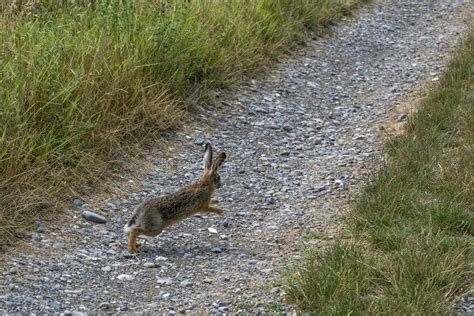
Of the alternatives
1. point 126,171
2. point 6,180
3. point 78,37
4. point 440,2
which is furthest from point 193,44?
point 440,2

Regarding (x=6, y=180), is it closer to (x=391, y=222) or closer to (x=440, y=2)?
(x=391, y=222)

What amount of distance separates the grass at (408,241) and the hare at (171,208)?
38.5 inches

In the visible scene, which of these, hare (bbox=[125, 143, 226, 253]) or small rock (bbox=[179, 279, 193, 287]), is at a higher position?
hare (bbox=[125, 143, 226, 253])

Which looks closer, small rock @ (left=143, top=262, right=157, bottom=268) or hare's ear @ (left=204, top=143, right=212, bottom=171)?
small rock @ (left=143, top=262, right=157, bottom=268)

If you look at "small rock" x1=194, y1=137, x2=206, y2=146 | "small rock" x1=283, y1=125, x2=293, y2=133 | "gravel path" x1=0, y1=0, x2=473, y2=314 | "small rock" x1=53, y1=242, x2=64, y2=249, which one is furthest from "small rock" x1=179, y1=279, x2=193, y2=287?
"small rock" x1=283, y1=125, x2=293, y2=133

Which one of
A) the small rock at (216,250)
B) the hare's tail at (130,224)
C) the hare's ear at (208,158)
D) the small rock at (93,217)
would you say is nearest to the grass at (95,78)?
the small rock at (93,217)

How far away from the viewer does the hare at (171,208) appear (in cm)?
572

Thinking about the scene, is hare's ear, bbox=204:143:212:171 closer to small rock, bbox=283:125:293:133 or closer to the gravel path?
the gravel path

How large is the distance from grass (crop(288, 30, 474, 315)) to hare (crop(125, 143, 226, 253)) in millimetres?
978

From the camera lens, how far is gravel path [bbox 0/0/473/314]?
5145mm

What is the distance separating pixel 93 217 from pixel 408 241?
7.25 feet

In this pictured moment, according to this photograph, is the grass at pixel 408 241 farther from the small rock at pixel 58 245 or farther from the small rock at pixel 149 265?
the small rock at pixel 58 245

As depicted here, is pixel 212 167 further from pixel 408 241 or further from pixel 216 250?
pixel 408 241

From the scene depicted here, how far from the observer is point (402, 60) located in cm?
1086
